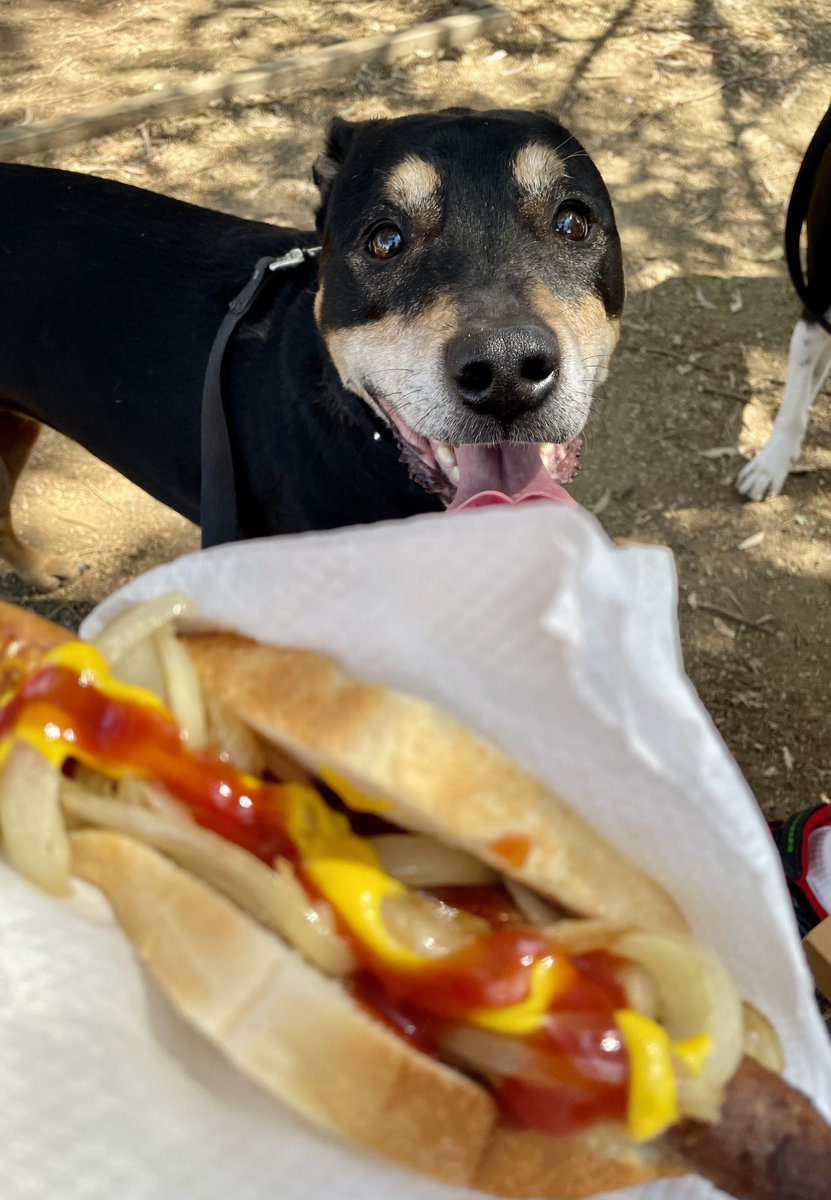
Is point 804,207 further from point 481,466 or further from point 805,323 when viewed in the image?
point 481,466

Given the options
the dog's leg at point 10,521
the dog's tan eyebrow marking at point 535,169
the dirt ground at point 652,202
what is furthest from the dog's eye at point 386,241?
the dirt ground at point 652,202

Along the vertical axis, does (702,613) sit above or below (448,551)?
below

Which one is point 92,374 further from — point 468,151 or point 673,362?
point 673,362

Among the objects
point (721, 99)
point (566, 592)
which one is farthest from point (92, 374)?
point (721, 99)

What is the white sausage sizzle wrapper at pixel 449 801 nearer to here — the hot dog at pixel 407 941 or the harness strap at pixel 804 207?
the hot dog at pixel 407 941

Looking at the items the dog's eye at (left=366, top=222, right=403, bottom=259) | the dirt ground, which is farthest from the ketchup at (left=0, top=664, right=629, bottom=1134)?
the dirt ground

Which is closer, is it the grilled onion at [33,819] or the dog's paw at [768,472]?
the grilled onion at [33,819]

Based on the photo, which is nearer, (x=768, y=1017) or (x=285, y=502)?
(x=768, y=1017)

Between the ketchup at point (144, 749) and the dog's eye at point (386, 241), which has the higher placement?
the dog's eye at point (386, 241)
